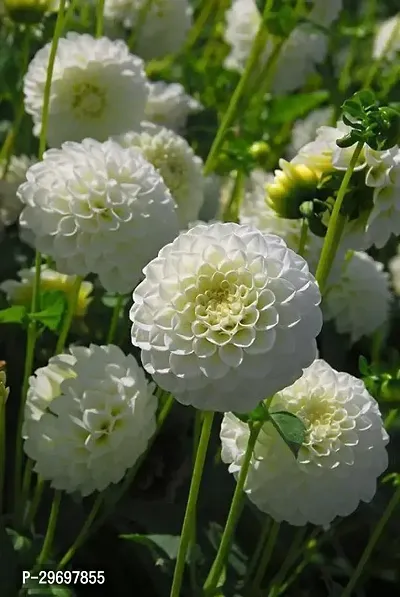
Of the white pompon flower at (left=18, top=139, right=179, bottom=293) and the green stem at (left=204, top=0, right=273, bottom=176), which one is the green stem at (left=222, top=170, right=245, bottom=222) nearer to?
the green stem at (left=204, top=0, right=273, bottom=176)

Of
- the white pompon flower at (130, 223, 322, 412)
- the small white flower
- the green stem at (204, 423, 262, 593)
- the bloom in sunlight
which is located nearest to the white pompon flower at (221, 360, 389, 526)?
the green stem at (204, 423, 262, 593)

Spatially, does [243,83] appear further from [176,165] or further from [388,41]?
[388,41]

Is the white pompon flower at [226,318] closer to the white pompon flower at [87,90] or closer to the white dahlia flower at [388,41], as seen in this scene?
the white pompon flower at [87,90]

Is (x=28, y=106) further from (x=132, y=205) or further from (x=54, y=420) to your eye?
(x=54, y=420)

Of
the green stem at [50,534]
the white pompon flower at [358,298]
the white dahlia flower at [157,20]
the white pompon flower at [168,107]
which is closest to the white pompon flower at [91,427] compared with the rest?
the green stem at [50,534]

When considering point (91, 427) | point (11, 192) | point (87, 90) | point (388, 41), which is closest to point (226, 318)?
point (91, 427)

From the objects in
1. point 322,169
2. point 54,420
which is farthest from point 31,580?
point 322,169
